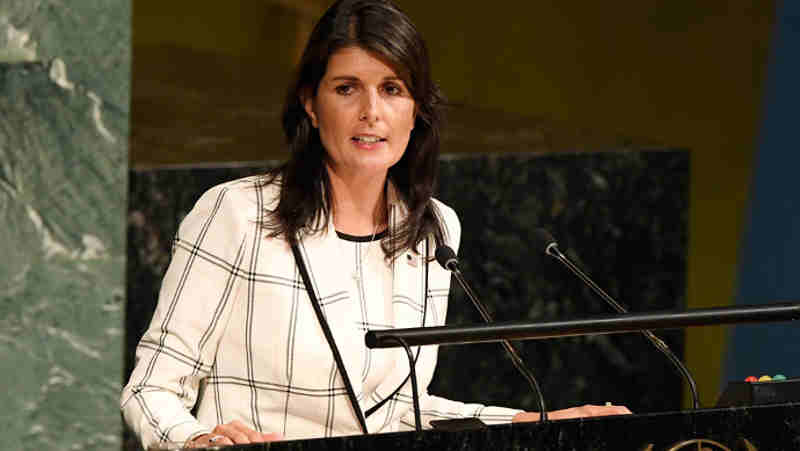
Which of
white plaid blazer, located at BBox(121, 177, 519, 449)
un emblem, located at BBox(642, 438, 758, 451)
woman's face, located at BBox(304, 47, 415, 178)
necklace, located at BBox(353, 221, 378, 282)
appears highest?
woman's face, located at BBox(304, 47, 415, 178)

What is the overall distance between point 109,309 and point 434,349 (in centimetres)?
106

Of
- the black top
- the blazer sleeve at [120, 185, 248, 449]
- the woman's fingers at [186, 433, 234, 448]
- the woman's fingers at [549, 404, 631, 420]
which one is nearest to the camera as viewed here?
the woman's fingers at [186, 433, 234, 448]

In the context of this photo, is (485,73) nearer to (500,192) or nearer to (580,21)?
(580,21)

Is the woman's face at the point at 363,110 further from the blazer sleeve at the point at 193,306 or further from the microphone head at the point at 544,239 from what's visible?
the microphone head at the point at 544,239

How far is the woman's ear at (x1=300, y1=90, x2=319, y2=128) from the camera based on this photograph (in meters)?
2.35

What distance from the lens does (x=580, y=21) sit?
571cm

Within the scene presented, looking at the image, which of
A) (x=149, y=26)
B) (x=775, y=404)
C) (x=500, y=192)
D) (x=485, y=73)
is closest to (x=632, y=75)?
(x=485, y=73)

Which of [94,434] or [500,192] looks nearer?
[94,434]

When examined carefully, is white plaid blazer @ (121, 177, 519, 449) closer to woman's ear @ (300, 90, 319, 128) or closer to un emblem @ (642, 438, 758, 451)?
woman's ear @ (300, 90, 319, 128)

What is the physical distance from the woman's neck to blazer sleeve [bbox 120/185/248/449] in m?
0.19

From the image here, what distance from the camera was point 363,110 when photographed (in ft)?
7.40

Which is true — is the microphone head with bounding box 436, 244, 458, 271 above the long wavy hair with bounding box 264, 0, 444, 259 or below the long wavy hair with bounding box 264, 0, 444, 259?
below

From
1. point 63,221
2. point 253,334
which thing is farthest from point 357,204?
point 63,221

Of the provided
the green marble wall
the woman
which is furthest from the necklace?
the green marble wall
